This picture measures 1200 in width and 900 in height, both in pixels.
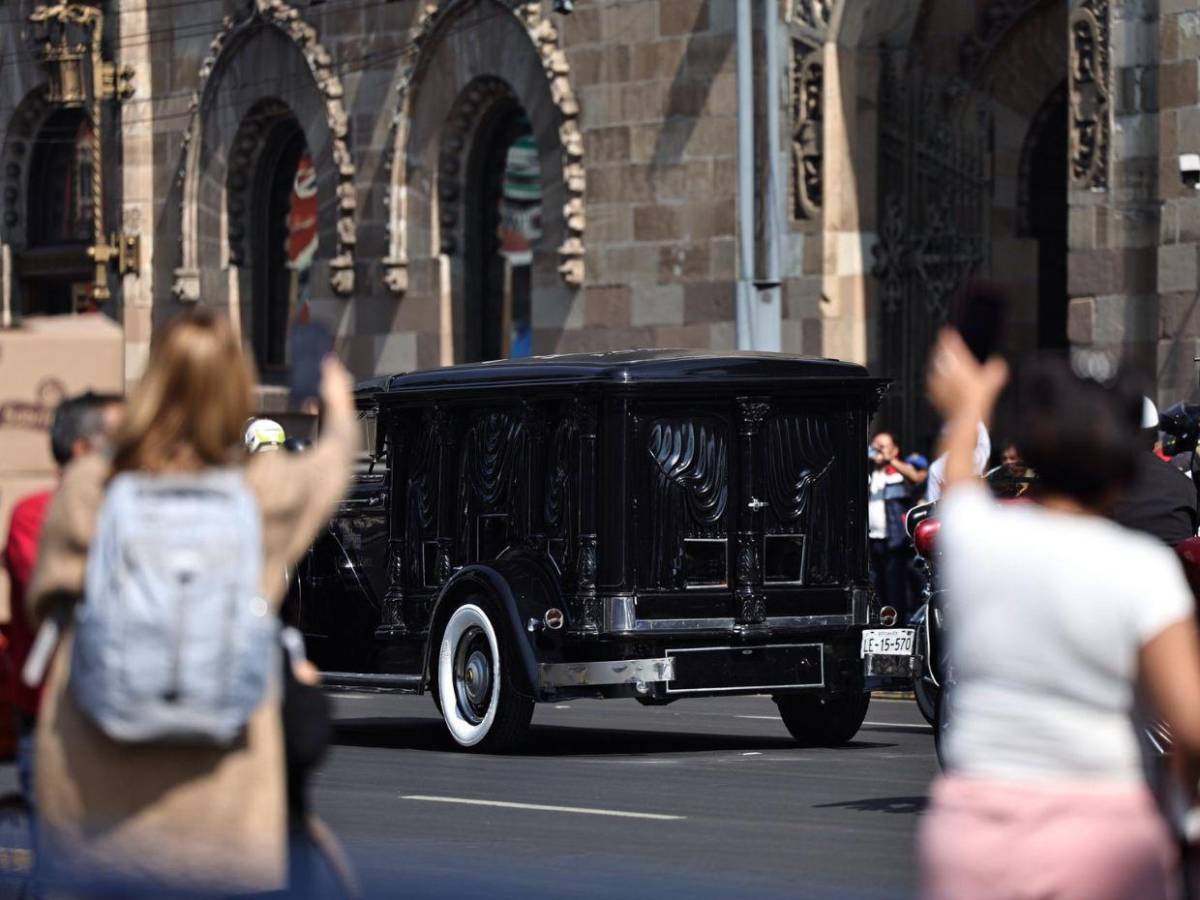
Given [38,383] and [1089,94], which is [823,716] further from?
[38,383]

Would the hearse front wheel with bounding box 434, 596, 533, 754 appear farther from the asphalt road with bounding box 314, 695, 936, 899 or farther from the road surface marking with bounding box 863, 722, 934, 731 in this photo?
the road surface marking with bounding box 863, 722, 934, 731

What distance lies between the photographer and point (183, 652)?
17.1 feet

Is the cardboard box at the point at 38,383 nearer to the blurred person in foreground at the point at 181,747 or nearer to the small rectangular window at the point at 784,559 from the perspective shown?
the blurred person in foreground at the point at 181,747

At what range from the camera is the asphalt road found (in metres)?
9.42

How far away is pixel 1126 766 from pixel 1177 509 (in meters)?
5.73

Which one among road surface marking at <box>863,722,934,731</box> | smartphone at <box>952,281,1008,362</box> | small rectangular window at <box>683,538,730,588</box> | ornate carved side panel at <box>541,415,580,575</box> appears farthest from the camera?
road surface marking at <box>863,722,934,731</box>

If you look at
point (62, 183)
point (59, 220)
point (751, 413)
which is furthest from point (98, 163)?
point (751, 413)

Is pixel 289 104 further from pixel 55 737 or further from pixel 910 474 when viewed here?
pixel 55 737

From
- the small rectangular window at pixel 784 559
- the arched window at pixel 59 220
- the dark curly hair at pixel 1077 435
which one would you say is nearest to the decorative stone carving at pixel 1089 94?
the small rectangular window at pixel 784 559

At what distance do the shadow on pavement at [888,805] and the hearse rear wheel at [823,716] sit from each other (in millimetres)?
2892

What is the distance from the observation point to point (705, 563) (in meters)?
15.1

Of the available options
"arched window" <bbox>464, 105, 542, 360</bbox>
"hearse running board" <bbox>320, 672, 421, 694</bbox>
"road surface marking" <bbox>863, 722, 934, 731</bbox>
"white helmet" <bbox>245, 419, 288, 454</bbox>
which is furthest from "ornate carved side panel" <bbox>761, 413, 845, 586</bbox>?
"arched window" <bbox>464, 105, 542, 360</bbox>

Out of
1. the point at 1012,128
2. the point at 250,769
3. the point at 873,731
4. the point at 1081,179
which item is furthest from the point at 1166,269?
the point at 250,769

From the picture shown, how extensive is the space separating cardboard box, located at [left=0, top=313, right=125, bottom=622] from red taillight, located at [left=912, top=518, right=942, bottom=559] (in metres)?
5.99
